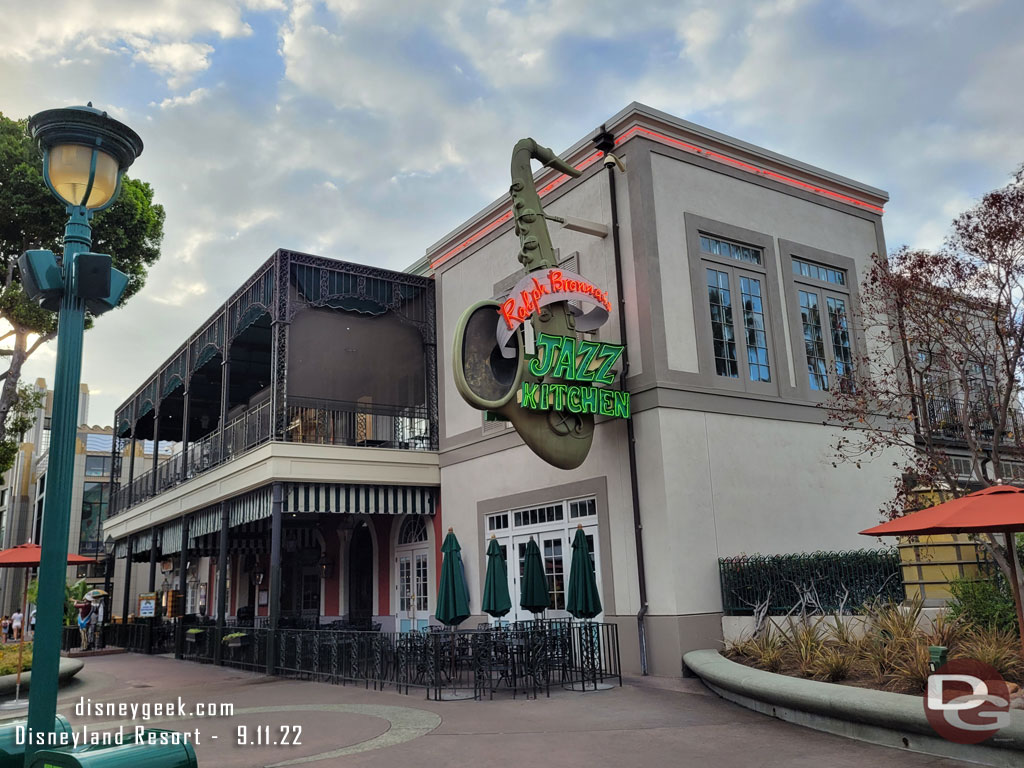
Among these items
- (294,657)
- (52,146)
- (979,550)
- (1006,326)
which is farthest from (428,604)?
(52,146)

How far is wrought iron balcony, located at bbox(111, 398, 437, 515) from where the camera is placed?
677 inches

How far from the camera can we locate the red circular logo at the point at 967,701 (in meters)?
6.63

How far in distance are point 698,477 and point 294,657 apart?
777 centimetres

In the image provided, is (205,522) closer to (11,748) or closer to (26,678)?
(26,678)

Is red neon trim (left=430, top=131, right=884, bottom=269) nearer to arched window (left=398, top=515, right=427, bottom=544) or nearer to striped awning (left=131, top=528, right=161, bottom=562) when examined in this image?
arched window (left=398, top=515, right=427, bottom=544)

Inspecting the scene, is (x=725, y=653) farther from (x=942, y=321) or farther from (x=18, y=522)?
(x=18, y=522)

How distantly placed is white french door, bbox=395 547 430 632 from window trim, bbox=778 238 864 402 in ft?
29.0

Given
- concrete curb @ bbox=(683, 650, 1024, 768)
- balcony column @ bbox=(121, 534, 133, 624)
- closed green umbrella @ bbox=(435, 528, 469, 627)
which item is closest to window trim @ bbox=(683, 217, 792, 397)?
closed green umbrella @ bbox=(435, 528, 469, 627)

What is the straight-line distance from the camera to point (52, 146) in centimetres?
502

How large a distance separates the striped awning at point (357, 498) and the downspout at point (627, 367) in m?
6.06

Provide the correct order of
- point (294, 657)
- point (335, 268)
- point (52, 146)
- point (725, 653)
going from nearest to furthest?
point (52, 146) < point (725, 653) < point (294, 657) < point (335, 268)

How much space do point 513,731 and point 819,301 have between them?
1057 centimetres

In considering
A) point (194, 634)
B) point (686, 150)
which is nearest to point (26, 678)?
point (194, 634)

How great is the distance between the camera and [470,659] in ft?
37.1
